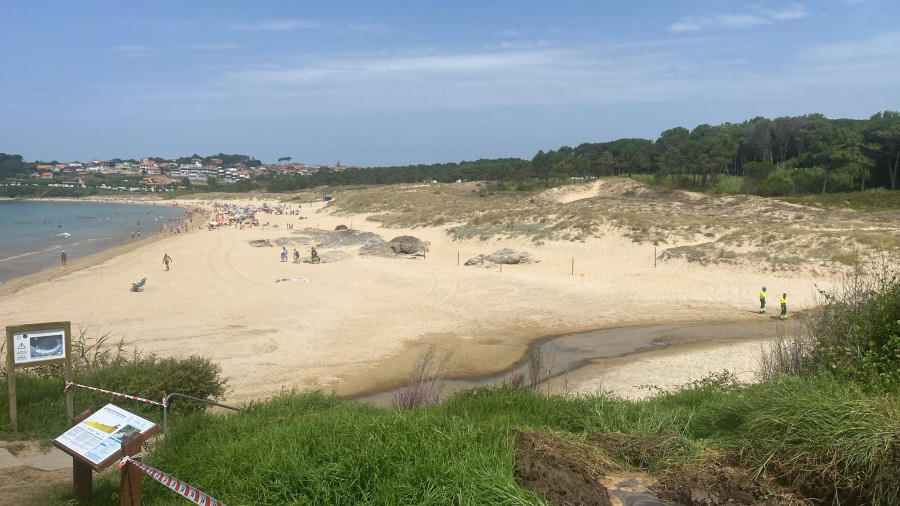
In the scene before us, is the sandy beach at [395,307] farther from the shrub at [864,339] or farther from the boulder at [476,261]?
the shrub at [864,339]

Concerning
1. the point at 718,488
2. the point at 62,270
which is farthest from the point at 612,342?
the point at 62,270

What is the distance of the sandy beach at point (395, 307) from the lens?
14.2m

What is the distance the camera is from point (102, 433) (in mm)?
4457

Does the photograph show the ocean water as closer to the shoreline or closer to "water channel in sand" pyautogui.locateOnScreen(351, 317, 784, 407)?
the shoreline

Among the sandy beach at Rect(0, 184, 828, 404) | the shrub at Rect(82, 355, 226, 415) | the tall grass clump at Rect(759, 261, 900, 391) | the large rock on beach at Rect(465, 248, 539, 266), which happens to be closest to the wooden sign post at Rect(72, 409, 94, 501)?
the shrub at Rect(82, 355, 226, 415)

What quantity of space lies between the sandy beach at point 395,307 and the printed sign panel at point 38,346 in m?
4.18

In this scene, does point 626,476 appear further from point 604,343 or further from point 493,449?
point 604,343

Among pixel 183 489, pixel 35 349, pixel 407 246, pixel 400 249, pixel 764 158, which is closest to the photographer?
pixel 183 489

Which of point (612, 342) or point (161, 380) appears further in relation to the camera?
point (612, 342)

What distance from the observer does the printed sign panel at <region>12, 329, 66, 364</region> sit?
7.34 m

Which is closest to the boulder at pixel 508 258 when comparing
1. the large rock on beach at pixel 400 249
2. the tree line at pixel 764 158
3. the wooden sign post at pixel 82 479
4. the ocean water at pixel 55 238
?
the large rock on beach at pixel 400 249

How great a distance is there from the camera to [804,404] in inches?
191

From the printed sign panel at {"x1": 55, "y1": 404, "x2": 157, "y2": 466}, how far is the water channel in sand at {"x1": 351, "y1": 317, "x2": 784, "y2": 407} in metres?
8.81

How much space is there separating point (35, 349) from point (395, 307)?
13.9 meters
